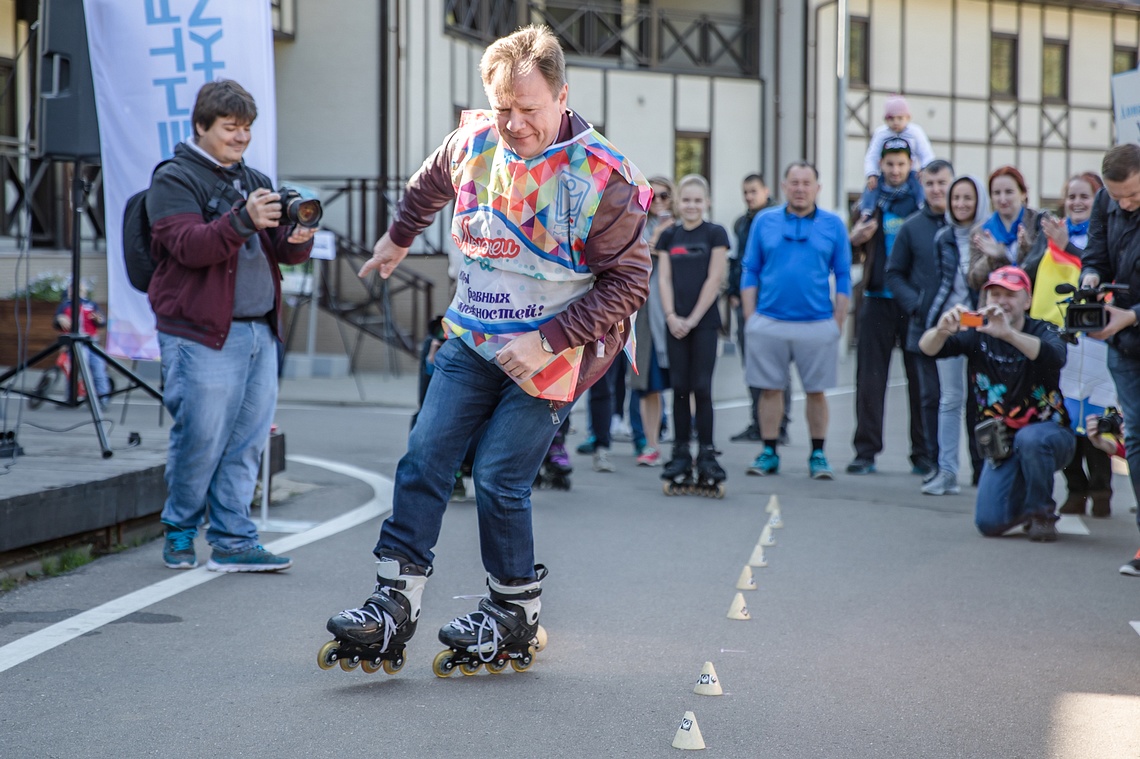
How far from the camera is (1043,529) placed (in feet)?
22.8

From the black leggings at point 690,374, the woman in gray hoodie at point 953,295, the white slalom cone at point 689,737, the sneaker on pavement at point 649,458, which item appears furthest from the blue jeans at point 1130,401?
the sneaker on pavement at point 649,458

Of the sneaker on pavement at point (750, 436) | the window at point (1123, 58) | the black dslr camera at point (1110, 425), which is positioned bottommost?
the sneaker on pavement at point (750, 436)

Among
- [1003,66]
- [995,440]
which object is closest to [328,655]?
[995,440]

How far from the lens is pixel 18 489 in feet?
17.6

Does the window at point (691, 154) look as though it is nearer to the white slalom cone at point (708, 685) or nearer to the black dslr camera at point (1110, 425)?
the black dslr camera at point (1110, 425)

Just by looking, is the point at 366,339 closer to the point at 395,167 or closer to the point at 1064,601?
the point at 395,167

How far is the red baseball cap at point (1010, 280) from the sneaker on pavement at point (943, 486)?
1737 mm

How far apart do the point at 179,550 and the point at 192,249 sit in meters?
1.26

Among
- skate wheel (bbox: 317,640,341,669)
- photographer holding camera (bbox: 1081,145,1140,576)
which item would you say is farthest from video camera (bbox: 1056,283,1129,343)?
skate wheel (bbox: 317,640,341,669)

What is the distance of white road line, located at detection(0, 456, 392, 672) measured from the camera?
433cm

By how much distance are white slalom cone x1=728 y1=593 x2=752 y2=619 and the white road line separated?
2068mm

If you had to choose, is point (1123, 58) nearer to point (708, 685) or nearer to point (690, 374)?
point (690, 374)

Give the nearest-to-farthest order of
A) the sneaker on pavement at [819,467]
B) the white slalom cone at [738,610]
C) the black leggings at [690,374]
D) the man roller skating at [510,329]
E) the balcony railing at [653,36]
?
1. the man roller skating at [510,329]
2. the white slalom cone at [738,610]
3. the black leggings at [690,374]
4. the sneaker on pavement at [819,467]
5. the balcony railing at [653,36]

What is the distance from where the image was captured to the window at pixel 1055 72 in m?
32.4
